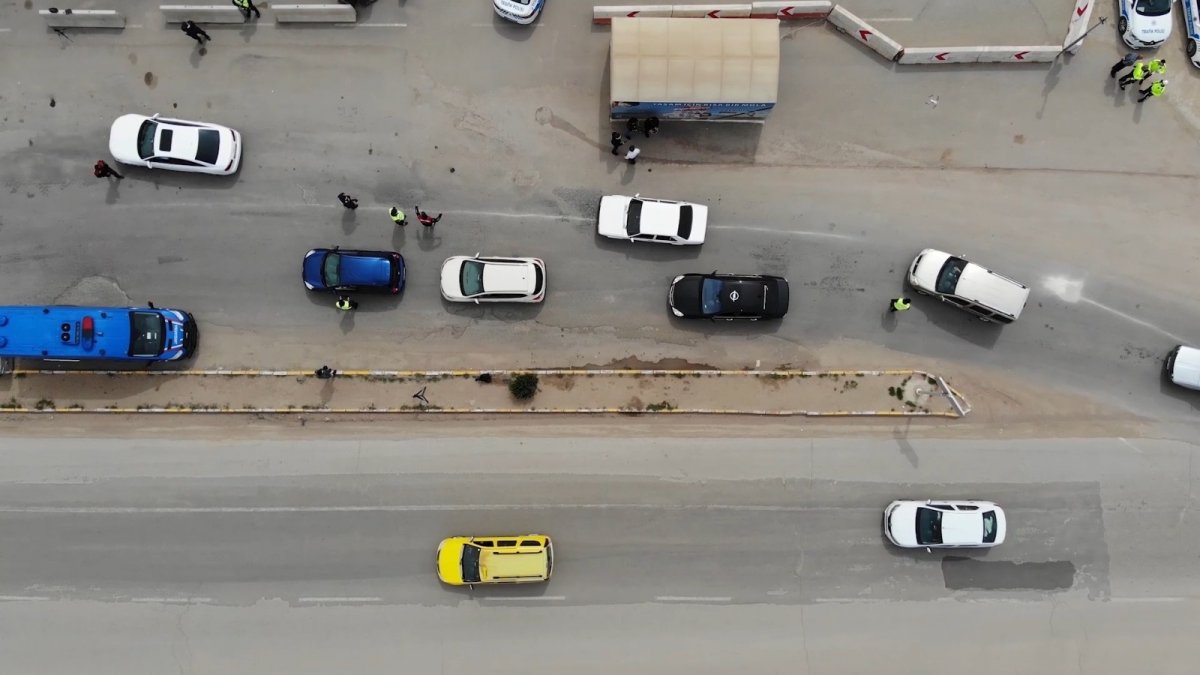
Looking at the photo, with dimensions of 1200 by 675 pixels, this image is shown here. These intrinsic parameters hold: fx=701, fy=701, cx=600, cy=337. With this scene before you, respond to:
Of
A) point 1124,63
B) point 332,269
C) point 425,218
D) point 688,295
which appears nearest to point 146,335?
point 332,269

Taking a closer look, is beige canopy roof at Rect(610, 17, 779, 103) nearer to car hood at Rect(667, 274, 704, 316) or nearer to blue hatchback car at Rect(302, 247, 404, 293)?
car hood at Rect(667, 274, 704, 316)

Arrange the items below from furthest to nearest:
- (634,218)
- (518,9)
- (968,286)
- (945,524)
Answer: (518,9), (634,218), (968,286), (945,524)

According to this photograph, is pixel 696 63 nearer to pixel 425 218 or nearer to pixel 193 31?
pixel 425 218

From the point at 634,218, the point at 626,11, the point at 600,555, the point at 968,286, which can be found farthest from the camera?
the point at 626,11

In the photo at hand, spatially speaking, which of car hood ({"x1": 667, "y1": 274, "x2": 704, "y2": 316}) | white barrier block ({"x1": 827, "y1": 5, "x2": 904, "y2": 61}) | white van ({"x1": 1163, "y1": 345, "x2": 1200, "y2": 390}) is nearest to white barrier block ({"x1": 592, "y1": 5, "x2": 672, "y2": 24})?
white barrier block ({"x1": 827, "y1": 5, "x2": 904, "y2": 61})

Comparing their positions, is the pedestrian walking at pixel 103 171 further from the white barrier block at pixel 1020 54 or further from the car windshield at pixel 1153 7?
the car windshield at pixel 1153 7

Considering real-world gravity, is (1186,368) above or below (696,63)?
below

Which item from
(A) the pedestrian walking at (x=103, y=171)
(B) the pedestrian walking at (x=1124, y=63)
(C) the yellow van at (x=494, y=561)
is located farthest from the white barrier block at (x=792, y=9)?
(A) the pedestrian walking at (x=103, y=171)

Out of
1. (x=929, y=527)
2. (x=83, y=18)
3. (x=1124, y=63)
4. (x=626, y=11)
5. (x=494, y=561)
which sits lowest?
(x=494, y=561)
